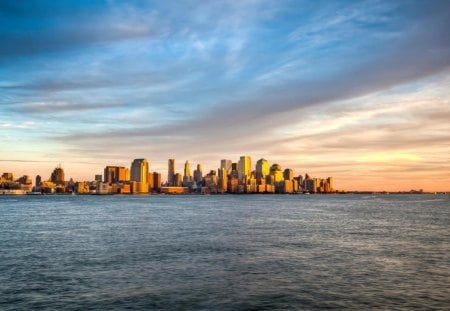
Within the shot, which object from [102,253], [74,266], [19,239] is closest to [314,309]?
[74,266]

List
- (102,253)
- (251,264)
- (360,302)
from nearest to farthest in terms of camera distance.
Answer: (360,302)
(251,264)
(102,253)

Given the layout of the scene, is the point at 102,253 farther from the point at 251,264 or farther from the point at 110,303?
the point at 110,303

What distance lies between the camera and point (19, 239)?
254 feet

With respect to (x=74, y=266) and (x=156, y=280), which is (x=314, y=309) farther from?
(x=74, y=266)

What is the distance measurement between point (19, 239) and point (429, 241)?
71.2m

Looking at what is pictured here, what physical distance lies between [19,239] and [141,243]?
23.8 metres

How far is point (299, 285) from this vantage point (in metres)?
41.8

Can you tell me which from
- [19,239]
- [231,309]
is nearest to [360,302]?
[231,309]

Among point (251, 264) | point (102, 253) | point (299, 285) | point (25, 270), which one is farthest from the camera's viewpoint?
point (102, 253)

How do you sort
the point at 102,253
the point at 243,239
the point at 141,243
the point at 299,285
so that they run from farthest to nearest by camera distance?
the point at 243,239 → the point at 141,243 → the point at 102,253 → the point at 299,285

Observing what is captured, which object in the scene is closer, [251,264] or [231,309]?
[231,309]

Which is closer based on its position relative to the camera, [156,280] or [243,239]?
[156,280]

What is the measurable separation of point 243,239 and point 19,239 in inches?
1556

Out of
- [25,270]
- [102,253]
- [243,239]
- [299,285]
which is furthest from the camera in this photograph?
[243,239]
